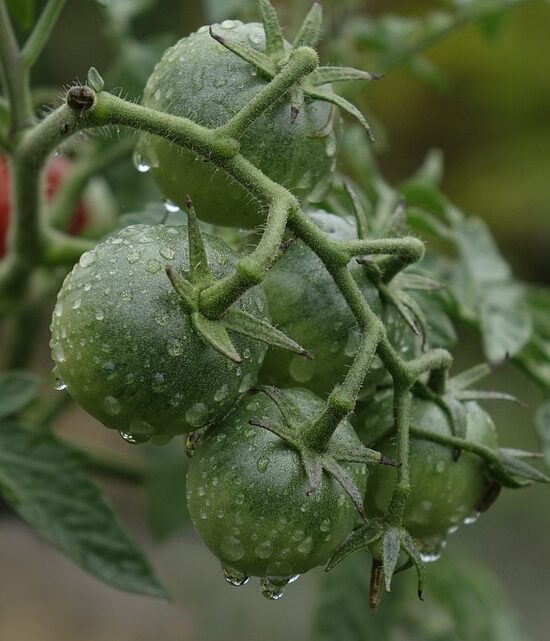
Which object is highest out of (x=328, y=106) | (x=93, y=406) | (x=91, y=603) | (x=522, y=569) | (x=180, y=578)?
(x=328, y=106)

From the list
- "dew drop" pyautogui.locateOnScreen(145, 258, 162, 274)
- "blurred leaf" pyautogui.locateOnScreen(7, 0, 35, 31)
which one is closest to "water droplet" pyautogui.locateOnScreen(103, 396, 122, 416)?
"dew drop" pyautogui.locateOnScreen(145, 258, 162, 274)

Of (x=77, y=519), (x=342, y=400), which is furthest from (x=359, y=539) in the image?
(x=77, y=519)

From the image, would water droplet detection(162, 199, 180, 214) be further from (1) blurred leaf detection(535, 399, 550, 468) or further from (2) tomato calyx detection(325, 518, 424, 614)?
(1) blurred leaf detection(535, 399, 550, 468)

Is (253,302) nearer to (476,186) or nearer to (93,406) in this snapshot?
(93,406)

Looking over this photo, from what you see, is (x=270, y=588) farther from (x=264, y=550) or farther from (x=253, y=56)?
(x=253, y=56)

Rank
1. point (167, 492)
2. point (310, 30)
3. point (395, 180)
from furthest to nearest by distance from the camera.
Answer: point (395, 180) → point (167, 492) → point (310, 30)

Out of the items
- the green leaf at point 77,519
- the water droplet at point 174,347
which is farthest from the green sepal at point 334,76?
the green leaf at point 77,519

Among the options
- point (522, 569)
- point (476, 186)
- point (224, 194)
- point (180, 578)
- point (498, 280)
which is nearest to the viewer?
point (224, 194)

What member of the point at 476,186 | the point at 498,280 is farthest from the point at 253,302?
the point at 476,186
